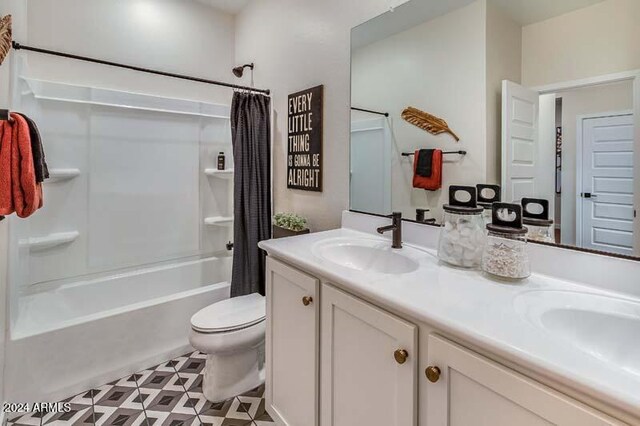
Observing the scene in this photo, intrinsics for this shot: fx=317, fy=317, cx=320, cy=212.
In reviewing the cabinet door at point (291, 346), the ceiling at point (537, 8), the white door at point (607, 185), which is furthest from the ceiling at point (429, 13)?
the cabinet door at point (291, 346)

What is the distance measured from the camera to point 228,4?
2.81 m

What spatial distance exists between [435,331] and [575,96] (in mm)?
891

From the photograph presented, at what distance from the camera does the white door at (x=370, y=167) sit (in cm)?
165

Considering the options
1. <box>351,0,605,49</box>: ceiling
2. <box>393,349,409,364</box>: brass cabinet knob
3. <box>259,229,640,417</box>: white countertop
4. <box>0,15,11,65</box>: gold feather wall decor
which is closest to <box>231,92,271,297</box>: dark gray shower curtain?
<box>351,0,605,49</box>: ceiling

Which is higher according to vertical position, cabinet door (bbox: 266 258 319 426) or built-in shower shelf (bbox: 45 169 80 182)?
built-in shower shelf (bbox: 45 169 80 182)

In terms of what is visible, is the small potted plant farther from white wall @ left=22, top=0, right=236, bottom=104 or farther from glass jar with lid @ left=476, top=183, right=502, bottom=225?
white wall @ left=22, top=0, right=236, bottom=104

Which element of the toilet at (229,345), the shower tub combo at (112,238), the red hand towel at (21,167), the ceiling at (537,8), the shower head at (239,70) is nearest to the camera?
the ceiling at (537,8)

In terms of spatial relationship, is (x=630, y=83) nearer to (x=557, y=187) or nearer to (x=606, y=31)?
(x=606, y=31)

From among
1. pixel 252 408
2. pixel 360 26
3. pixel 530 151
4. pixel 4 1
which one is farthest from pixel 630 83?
pixel 4 1

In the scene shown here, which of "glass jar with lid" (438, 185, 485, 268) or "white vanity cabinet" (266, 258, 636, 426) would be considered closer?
"white vanity cabinet" (266, 258, 636, 426)

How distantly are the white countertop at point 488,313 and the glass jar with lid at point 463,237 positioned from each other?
51mm

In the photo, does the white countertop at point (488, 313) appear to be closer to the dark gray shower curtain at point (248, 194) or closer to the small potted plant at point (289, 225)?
the small potted plant at point (289, 225)

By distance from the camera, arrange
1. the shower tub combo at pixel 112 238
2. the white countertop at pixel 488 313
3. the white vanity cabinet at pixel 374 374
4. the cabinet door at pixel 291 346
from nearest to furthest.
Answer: the white countertop at pixel 488 313 → the white vanity cabinet at pixel 374 374 → the cabinet door at pixel 291 346 → the shower tub combo at pixel 112 238

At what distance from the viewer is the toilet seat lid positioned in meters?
1.68
